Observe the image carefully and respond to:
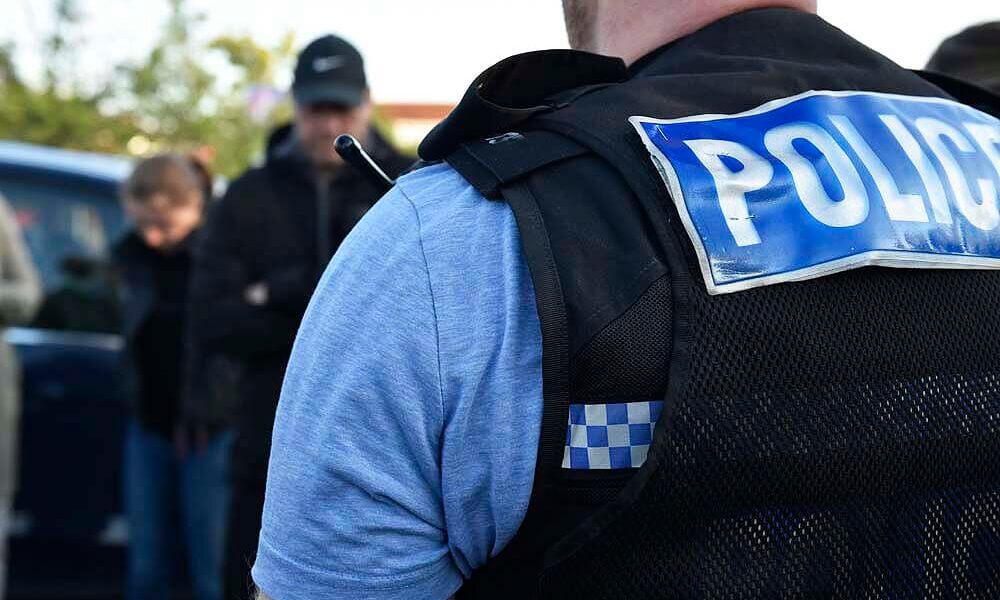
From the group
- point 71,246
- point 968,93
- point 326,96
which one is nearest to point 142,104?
point 71,246

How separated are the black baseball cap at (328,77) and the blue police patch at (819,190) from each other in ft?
6.94

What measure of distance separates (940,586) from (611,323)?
0.47 metres

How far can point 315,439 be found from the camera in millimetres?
1032

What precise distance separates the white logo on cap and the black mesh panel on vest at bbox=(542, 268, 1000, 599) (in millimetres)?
2242

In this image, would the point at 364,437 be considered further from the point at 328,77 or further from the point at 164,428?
the point at 164,428

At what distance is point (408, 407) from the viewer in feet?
3.31

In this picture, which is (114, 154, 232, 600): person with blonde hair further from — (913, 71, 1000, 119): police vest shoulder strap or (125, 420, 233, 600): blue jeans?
(913, 71, 1000, 119): police vest shoulder strap

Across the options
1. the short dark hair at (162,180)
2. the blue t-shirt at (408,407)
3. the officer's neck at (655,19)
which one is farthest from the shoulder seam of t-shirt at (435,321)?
the short dark hair at (162,180)

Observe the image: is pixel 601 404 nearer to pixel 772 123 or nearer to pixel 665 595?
pixel 665 595

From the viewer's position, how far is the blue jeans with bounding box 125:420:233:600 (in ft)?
12.1

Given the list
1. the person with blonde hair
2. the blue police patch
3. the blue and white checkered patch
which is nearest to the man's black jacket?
the person with blonde hair

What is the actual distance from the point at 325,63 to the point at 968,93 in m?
2.02

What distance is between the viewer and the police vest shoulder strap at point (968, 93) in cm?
143

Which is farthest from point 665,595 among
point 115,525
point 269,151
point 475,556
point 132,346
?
point 115,525
